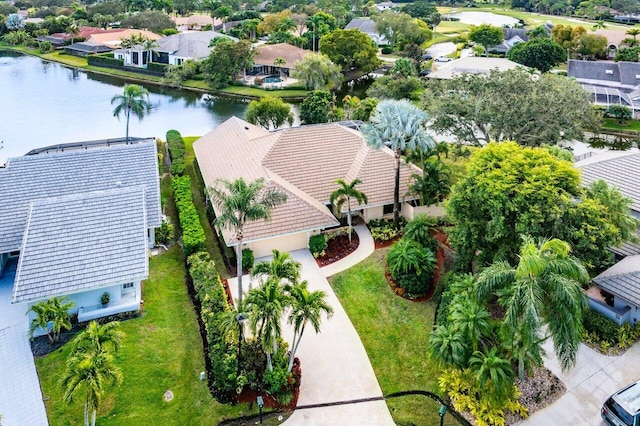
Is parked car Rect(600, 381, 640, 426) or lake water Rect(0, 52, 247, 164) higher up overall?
parked car Rect(600, 381, 640, 426)

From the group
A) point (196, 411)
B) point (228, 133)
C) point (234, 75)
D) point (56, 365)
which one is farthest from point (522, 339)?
point (234, 75)

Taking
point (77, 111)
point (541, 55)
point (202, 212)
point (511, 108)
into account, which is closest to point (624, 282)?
point (511, 108)

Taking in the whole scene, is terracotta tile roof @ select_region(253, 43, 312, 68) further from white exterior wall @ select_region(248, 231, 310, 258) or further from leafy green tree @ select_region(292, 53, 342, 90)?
white exterior wall @ select_region(248, 231, 310, 258)

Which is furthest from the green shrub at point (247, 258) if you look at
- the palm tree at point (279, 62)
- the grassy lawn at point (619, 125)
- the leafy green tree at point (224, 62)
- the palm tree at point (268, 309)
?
the palm tree at point (279, 62)

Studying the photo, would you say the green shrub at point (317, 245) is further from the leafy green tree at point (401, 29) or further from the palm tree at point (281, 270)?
the leafy green tree at point (401, 29)

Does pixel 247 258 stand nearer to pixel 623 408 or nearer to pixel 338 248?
pixel 338 248

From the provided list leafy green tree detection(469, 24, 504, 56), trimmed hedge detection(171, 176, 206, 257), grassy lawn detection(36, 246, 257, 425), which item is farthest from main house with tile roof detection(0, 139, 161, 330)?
leafy green tree detection(469, 24, 504, 56)

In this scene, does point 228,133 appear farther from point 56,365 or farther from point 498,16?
point 498,16
